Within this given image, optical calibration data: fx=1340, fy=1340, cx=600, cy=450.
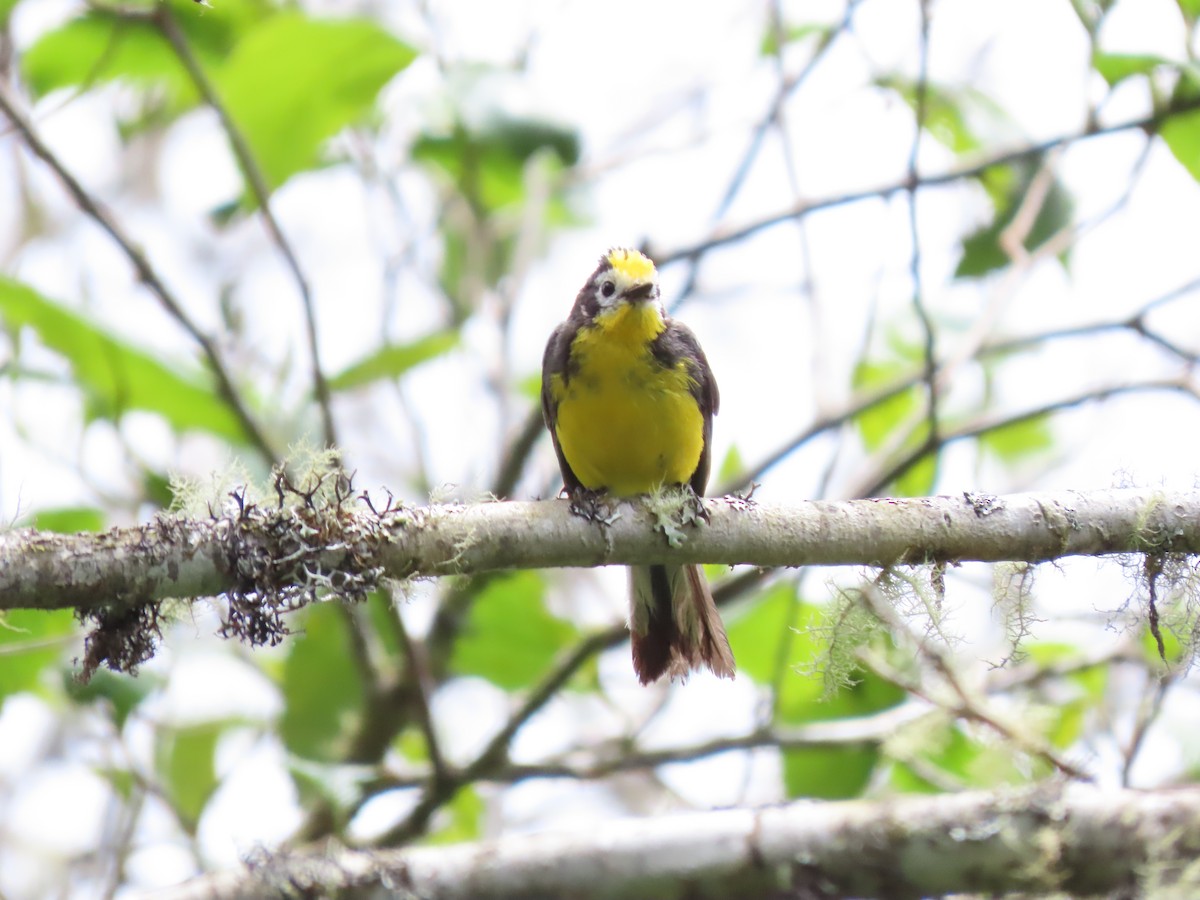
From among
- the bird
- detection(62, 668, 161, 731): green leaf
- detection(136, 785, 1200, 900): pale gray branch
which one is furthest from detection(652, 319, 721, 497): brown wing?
detection(62, 668, 161, 731): green leaf

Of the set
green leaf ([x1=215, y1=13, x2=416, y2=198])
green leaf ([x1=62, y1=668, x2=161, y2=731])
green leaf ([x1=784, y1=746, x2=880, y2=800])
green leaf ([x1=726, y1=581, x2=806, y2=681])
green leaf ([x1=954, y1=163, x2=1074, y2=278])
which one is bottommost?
green leaf ([x1=784, y1=746, x2=880, y2=800])

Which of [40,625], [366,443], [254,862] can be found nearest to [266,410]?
[40,625]

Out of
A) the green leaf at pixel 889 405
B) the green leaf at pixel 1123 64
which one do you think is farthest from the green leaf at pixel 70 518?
the green leaf at pixel 1123 64

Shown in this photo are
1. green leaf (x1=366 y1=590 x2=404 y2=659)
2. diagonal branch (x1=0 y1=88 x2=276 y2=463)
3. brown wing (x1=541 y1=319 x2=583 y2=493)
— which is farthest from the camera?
green leaf (x1=366 y1=590 x2=404 y2=659)

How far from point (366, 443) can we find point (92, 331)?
4.57 metres

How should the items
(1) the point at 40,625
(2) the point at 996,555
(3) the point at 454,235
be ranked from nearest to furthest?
(2) the point at 996,555
(1) the point at 40,625
(3) the point at 454,235

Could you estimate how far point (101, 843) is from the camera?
520 centimetres

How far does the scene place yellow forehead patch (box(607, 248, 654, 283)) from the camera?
4145 mm

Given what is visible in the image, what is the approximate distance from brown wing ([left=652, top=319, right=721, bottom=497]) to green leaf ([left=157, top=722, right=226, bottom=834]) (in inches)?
73.3

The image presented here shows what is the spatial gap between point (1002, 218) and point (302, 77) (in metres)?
2.51

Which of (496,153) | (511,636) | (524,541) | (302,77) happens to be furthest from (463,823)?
(524,541)

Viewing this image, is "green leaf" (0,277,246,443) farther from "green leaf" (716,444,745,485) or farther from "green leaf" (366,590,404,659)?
"green leaf" (716,444,745,485)

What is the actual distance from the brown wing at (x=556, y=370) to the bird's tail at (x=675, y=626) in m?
0.40

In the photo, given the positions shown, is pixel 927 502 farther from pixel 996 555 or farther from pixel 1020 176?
pixel 1020 176
